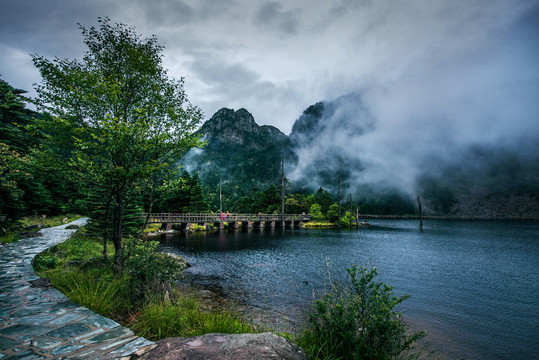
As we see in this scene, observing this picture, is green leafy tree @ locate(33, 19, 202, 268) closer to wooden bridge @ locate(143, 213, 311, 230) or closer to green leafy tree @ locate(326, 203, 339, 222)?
wooden bridge @ locate(143, 213, 311, 230)

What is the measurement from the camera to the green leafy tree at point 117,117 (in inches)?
248

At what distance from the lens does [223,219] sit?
43.3 m

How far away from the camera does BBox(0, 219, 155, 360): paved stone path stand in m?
3.24

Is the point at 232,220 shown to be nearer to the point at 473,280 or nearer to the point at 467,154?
the point at 473,280

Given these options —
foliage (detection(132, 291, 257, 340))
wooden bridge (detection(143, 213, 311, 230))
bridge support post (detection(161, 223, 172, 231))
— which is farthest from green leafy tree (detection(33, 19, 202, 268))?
bridge support post (detection(161, 223, 172, 231))

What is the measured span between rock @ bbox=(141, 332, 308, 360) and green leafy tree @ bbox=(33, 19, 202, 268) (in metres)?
4.51

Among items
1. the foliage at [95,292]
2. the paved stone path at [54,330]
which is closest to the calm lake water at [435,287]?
the paved stone path at [54,330]

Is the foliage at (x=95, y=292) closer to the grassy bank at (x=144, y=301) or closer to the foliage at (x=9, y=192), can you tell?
the grassy bank at (x=144, y=301)

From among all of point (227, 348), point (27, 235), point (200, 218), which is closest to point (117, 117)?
point (227, 348)

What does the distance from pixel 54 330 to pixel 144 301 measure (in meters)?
1.66

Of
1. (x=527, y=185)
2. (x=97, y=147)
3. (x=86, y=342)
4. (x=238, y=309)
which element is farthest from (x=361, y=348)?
(x=527, y=185)

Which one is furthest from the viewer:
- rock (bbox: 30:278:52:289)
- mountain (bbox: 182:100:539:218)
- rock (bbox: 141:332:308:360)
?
mountain (bbox: 182:100:539:218)

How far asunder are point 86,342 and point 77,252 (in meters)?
9.79

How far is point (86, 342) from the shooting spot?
11.6ft
